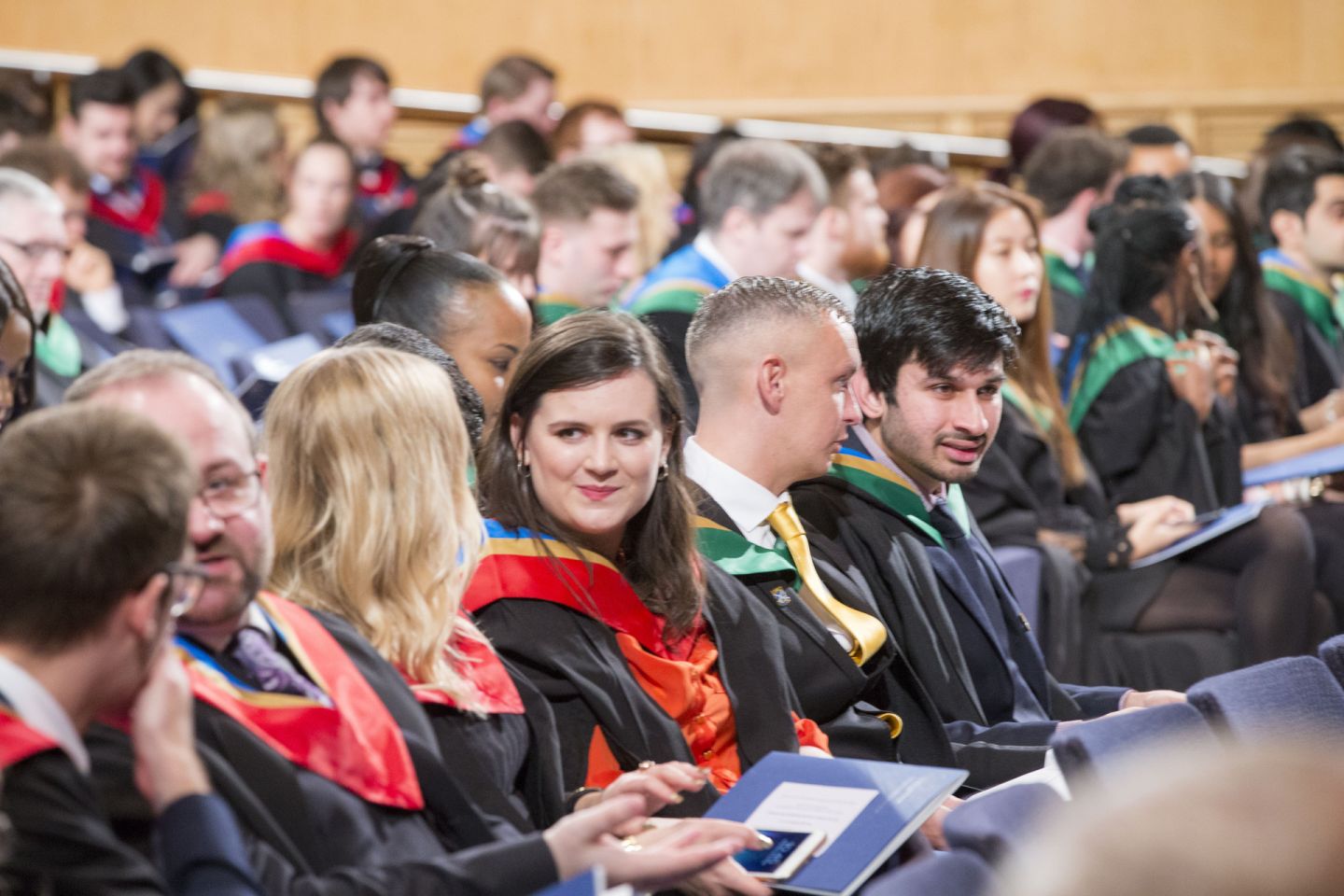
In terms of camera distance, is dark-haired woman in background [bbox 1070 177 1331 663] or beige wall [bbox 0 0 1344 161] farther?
beige wall [bbox 0 0 1344 161]

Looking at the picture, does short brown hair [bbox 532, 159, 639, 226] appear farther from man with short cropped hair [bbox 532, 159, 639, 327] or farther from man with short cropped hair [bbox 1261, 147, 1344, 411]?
man with short cropped hair [bbox 1261, 147, 1344, 411]

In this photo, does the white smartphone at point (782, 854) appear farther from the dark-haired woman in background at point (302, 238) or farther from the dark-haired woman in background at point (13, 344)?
the dark-haired woman in background at point (302, 238)

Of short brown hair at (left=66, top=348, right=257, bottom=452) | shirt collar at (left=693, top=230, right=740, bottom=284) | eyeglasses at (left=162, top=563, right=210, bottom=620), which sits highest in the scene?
short brown hair at (left=66, top=348, right=257, bottom=452)

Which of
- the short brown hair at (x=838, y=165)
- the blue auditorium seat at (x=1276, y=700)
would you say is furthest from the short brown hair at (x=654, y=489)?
the short brown hair at (x=838, y=165)

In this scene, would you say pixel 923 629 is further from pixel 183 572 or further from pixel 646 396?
pixel 183 572

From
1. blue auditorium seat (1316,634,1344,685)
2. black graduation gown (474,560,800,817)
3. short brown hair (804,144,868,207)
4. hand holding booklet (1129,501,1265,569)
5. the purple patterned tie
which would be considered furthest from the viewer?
short brown hair (804,144,868,207)

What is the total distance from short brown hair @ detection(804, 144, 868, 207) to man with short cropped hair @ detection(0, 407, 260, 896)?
16.3ft

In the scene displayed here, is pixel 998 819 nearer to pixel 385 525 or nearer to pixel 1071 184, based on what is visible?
pixel 385 525

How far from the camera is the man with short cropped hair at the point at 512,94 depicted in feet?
26.6

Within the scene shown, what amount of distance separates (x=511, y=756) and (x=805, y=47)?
27.9ft

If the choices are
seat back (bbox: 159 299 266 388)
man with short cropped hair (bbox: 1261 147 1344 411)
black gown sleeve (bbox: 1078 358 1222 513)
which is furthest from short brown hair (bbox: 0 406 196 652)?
man with short cropped hair (bbox: 1261 147 1344 411)

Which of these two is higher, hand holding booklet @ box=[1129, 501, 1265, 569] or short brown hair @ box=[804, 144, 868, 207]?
short brown hair @ box=[804, 144, 868, 207]

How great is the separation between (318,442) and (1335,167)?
545cm

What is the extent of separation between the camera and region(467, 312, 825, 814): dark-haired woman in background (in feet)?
8.77
